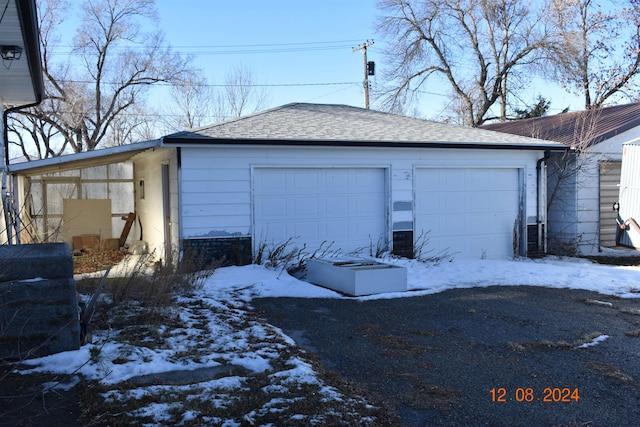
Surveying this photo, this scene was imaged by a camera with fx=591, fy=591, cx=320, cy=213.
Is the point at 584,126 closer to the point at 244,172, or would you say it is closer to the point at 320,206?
the point at 320,206

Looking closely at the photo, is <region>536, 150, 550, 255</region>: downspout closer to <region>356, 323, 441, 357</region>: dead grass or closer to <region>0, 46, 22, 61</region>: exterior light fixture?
<region>356, 323, 441, 357</region>: dead grass

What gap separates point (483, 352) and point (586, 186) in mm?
10398

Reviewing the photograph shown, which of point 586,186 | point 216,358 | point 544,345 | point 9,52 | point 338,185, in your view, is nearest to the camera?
point 216,358

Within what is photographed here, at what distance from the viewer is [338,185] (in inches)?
492

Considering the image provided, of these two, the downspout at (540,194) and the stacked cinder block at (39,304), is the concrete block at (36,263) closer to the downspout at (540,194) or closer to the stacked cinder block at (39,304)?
the stacked cinder block at (39,304)

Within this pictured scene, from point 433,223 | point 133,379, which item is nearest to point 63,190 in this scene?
point 433,223

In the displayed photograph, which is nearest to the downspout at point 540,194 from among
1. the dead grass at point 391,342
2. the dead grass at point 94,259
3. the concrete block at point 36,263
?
the dead grass at point 391,342

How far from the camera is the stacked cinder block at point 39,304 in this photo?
5.26 metres

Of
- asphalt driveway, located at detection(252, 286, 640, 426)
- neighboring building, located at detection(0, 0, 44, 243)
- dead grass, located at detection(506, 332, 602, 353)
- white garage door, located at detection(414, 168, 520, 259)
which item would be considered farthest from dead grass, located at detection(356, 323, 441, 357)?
white garage door, located at detection(414, 168, 520, 259)

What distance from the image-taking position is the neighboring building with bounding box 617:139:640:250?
1370 cm

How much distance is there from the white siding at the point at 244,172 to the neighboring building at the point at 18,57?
2927 mm

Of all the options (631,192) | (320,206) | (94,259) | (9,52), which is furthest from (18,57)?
(631,192)

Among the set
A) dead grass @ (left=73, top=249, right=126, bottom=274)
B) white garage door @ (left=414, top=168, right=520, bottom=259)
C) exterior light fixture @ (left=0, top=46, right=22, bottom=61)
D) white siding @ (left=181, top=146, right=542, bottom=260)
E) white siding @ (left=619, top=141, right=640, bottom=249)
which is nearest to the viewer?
exterior light fixture @ (left=0, top=46, right=22, bottom=61)

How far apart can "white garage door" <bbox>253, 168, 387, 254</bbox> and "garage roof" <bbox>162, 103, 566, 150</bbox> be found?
2.29 feet
